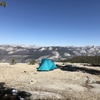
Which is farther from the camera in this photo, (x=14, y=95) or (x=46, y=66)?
(x=46, y=66)

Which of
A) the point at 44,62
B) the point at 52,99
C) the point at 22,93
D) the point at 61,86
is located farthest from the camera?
the point at 44,62

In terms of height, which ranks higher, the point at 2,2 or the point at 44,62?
the point at 2,2

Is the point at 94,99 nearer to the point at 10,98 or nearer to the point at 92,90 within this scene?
the point at 92,90

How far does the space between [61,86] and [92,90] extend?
11.4 ft

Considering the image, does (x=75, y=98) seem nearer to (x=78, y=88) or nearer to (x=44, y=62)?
(x=78, y=88)

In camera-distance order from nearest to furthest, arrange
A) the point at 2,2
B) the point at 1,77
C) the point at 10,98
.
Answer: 1. the point at 10,98
2. the point at 2,2
3. the point at 1,77

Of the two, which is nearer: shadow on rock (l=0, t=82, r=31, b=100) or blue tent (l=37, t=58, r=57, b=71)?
shadow on rock (l=0, t=82, r=31, b=100)

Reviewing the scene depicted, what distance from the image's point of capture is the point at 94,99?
17625 millimetres

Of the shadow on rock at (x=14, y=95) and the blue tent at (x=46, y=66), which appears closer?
the shadow on rock at (x=14, y=95)

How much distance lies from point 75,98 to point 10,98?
6515 millimetres

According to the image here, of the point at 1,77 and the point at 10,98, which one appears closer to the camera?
the point at 10,98

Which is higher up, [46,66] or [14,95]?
[14,95]

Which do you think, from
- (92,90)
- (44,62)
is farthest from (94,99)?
(44,62)

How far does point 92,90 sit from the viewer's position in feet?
68.7
